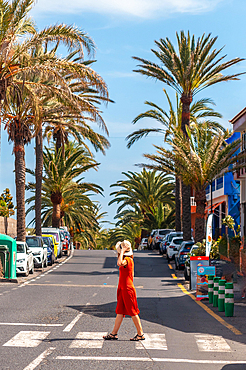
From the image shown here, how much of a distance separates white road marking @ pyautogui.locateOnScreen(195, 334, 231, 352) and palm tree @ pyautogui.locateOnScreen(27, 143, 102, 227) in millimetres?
34057

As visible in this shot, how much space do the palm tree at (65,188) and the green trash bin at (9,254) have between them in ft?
72.2

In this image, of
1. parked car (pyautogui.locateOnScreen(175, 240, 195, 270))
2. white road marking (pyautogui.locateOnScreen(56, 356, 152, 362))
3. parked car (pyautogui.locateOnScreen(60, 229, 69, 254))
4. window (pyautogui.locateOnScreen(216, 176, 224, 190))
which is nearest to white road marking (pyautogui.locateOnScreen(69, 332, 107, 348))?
white road marking (pyautogui.locateOnScreen(56, 356, 152, 362))

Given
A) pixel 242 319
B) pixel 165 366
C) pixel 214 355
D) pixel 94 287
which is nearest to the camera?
pixel 165 366

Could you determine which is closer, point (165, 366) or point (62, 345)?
point (165, 366)

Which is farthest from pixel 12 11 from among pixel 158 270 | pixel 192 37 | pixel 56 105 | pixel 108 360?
pixel 108 360

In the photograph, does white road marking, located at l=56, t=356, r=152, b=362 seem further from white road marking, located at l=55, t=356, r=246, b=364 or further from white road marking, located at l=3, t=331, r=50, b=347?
white road marking, located at l=3, t=331, r=50, b=347

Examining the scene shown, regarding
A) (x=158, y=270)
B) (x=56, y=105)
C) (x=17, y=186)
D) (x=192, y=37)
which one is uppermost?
(x=192, y=37)

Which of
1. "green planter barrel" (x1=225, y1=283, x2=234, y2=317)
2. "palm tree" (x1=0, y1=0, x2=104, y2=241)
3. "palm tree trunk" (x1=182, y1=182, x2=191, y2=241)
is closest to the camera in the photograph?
"green planter barrel" (x1=225, y1=283, x2=234, y2=317)

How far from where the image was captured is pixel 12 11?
2148 centimetres

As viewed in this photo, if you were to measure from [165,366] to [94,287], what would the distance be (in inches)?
495

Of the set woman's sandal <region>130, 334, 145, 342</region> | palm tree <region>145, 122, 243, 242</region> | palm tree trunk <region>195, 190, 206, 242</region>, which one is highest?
palm tree <region>145, 122, 243, 242</region>

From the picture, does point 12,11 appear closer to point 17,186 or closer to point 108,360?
point 17,186

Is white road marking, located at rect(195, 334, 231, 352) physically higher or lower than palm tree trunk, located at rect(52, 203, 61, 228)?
lower

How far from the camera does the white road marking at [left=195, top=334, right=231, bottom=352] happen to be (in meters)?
8.90
